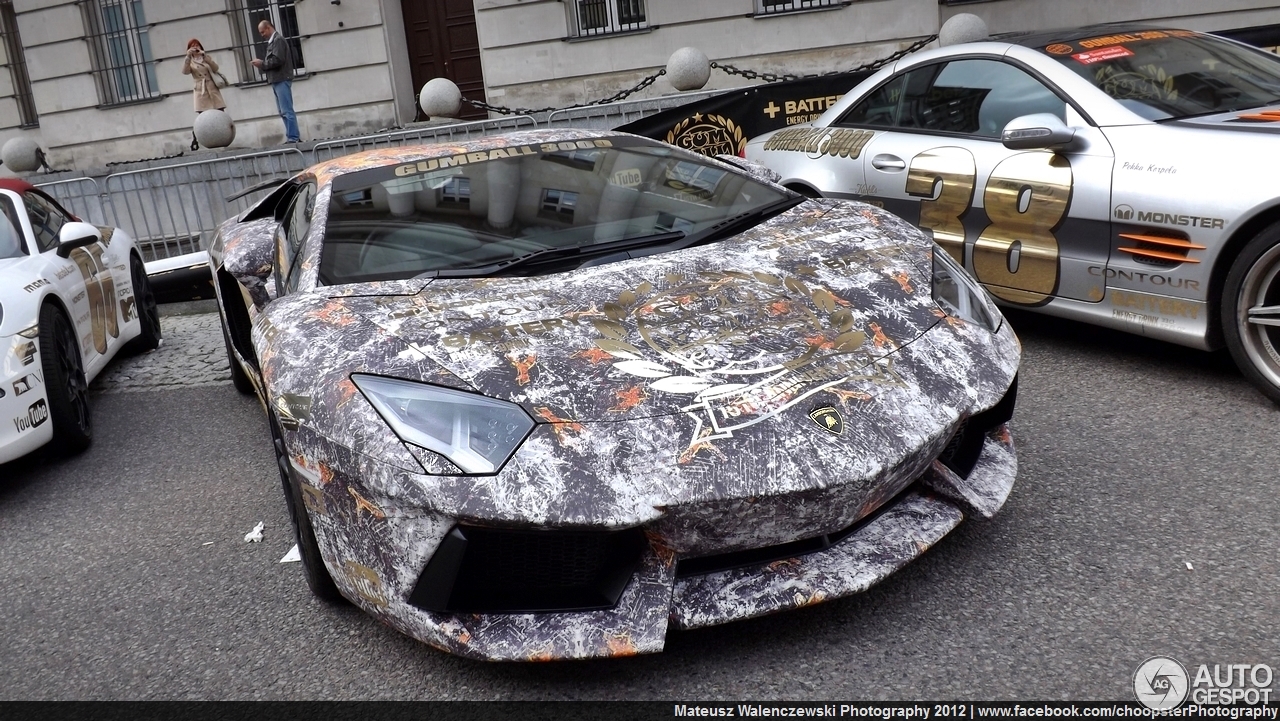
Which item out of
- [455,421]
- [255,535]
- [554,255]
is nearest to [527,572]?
[455,421]

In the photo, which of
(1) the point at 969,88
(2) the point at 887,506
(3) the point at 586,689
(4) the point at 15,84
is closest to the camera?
(3) the point at 586,689

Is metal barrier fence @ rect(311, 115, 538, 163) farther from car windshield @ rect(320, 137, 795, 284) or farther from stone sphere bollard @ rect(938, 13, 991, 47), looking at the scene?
car windshield @ rect(320, 137, 795, 284)

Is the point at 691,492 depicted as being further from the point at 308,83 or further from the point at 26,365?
the point at 308,83

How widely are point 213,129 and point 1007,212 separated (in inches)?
412

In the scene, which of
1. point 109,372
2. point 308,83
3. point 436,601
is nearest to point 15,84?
point 308,83

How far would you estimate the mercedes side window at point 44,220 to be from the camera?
569 centimetres

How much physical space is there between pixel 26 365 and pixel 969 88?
14.4 ft

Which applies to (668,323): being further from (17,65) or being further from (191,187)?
(17,65)

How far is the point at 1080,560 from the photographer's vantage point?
2.86 meters

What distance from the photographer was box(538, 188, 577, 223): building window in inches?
140

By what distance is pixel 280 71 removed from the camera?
15008 millimetres

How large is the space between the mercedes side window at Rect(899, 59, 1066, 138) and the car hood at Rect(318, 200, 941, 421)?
1.62m

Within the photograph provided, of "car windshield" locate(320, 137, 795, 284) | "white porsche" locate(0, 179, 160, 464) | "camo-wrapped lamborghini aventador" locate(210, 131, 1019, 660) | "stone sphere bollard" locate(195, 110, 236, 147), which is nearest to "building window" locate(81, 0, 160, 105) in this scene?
"stone sphere bollard" locate(195, 110, 236, 147)

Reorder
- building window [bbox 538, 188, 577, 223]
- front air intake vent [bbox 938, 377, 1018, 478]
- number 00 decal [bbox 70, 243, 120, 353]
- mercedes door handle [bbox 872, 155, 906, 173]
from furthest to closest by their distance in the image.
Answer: number 00 decal [bbox 70, 243, 120, 353]
mercedes door handle [bbox 872, 155, 906, 173]
building window [bbox 538, 188, 577, 223]
front air intake vent [bbox 938, 377, 1018, 478]
